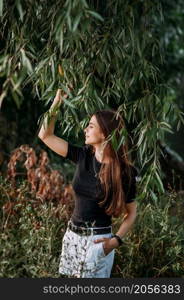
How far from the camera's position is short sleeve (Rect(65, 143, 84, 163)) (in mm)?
2969

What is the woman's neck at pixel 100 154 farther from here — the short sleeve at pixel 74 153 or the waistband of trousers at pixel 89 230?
the waistband of trousers at pixel 89 230

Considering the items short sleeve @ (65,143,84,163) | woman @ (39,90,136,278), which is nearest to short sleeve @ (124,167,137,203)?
woman @ (39,90,136,278)

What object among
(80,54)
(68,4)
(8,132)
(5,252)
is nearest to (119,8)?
(80,54)

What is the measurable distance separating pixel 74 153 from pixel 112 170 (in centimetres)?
25

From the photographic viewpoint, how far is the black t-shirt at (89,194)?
284 centimetres

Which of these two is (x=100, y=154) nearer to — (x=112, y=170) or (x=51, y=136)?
(x=112, y=170)

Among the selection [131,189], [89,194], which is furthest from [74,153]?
[131,189]

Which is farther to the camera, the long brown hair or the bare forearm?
→ the long brown hair

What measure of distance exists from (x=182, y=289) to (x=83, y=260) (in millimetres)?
600

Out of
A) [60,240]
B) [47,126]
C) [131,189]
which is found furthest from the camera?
[60,240]

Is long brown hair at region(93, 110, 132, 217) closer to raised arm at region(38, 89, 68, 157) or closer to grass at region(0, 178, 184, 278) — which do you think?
raised arm at region(38, 89, 68, 157)

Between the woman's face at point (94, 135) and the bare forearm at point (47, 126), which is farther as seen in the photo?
the woman's face at point (94, 135)

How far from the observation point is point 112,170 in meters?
2.85

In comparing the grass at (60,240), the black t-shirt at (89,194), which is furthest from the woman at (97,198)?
the grass at (60,240)
